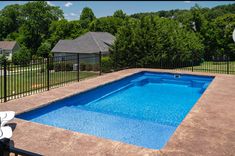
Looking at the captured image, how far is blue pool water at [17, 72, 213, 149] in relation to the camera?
632cm

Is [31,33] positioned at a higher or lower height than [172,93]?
higher

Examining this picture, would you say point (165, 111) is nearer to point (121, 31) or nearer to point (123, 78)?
point (123, 78)

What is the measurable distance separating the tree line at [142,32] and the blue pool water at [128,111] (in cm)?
613

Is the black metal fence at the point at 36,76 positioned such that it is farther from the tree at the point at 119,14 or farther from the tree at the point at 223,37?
the tree at the point at 119,14

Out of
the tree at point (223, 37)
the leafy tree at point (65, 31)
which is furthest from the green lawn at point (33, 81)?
the leafy tree at point (65, 31)

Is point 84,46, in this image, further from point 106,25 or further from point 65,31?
point 106,25

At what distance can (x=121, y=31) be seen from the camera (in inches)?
804

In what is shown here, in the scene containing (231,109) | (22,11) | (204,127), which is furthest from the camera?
(22,11)

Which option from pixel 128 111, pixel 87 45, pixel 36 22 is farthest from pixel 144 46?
pixel 36 22

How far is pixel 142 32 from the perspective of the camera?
1931cm

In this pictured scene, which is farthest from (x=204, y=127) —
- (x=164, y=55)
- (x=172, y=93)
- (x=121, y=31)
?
(x=121, y=31)

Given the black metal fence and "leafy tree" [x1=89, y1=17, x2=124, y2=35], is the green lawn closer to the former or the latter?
the black metal fence

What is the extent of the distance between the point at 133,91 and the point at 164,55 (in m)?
Result: 8.65

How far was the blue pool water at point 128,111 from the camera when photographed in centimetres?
632
